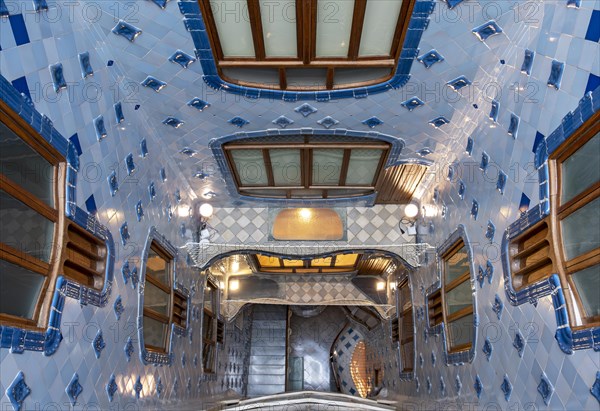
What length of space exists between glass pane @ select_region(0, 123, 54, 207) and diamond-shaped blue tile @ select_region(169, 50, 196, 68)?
1504 millimetres

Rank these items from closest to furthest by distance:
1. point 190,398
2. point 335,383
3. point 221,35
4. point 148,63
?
point 221,35 → point 148,63 → point 190,398 → point 335,383

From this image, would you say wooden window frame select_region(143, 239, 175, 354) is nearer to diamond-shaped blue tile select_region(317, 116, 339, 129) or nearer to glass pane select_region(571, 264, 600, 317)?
diamond-shaped blue tile select_region(317, 116, 339, 129)

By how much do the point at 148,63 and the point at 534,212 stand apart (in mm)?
3469

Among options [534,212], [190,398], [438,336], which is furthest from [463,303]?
[190,398]

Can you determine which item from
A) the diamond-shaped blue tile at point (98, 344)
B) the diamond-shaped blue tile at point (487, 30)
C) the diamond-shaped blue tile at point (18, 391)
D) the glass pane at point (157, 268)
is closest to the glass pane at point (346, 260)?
the glass pane at point (157, 268)

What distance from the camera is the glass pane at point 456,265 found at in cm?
617

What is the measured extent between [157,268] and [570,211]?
472 centimetres

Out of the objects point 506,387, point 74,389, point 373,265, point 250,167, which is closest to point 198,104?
point 250,167

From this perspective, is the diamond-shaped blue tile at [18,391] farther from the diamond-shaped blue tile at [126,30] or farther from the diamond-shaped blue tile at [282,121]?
the diamond-shaped blue tile at [282,121]

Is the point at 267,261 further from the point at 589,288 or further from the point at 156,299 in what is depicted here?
the point at 589,288

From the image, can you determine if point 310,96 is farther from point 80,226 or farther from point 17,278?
point 17,278

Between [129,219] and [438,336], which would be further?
[438,336]

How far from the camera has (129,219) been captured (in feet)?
17.6

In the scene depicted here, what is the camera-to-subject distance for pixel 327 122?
19.3ft
